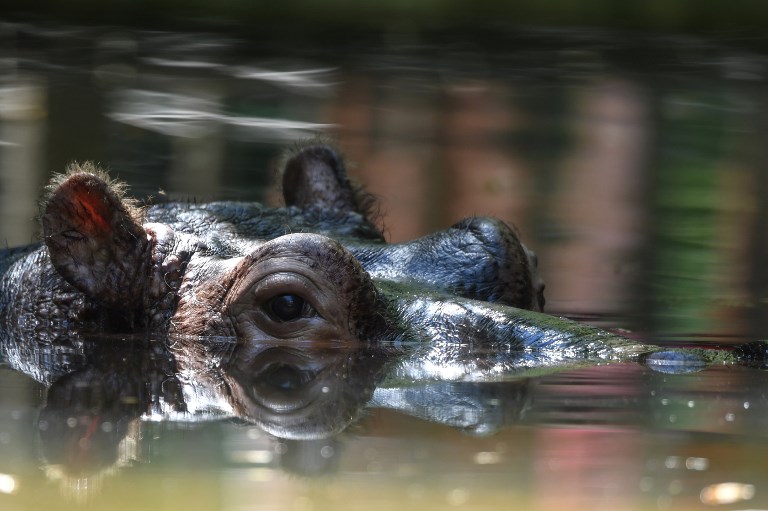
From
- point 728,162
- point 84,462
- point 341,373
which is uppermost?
point 84,462

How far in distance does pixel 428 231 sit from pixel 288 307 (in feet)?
15.3

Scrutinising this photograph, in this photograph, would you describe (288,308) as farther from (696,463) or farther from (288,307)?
(696,463)

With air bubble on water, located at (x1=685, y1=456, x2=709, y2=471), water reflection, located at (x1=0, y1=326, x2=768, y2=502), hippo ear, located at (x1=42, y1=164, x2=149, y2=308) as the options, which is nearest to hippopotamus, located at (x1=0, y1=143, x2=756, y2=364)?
hippo ear, located at (x1=42, y1=164, x2=149, y2=308)

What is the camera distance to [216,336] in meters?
5.14

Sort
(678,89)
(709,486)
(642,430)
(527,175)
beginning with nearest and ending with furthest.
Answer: (709,486) < (642,430) < (527,175) < (678,89)

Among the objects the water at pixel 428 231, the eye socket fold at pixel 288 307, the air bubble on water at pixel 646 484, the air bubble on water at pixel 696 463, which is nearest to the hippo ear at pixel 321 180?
the water at pixel 428 231

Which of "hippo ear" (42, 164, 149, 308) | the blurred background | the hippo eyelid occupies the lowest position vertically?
the blurred background

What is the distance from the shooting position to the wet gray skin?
485 centimetres

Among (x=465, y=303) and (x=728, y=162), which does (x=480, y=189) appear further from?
(x=465, y=303)

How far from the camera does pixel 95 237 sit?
5.26 meters

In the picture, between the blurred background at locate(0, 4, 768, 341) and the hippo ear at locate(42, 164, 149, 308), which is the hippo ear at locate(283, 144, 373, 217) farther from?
the hippo ear at locate(42, 164, 149, 308)

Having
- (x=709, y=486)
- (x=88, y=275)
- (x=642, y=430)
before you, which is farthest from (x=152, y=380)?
(x=709, y=486)

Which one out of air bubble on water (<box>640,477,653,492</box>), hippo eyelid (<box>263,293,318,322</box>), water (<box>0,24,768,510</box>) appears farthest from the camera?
hippo eyelid (<box>263,293,318,322</box>)

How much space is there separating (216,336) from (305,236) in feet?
1.93
